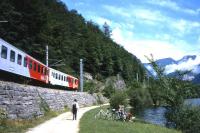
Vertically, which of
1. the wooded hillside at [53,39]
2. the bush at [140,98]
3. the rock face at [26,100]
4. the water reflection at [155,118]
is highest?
the wooded hillside at [53,39]

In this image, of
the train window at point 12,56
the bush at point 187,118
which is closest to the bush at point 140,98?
the bush at point 187,118

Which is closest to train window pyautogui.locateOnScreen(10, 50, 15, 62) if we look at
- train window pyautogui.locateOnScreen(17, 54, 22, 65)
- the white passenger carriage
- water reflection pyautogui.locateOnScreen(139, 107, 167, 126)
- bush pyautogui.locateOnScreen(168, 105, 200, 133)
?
train window pyautogui.locateOnScreen(17, 54, 22, 65)

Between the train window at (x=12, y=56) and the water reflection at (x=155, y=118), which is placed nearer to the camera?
the train window at (x=12, y=56)

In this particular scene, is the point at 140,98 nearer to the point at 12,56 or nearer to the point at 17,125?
the point at 12,56

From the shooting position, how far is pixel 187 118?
40438 mm

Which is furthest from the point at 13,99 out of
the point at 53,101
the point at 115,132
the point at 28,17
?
the point at 28,17

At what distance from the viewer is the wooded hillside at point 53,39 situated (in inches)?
2923

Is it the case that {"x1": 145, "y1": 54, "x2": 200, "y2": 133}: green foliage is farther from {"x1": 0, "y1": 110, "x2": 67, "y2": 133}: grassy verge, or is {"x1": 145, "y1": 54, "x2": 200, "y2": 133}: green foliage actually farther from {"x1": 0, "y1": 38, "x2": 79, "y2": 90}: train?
{"x1": 0, "y1": 110, "x2": 67, "y2": 133}: grassy verge

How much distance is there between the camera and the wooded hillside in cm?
7425

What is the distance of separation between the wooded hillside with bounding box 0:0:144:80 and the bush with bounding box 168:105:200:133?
3690cm

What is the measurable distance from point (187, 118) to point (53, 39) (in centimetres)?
5482

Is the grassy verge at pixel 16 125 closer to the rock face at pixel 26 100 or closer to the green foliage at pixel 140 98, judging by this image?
the rock face at pixel 26 100

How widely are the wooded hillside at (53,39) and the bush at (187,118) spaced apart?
36.9m

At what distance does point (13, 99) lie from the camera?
26547mm
